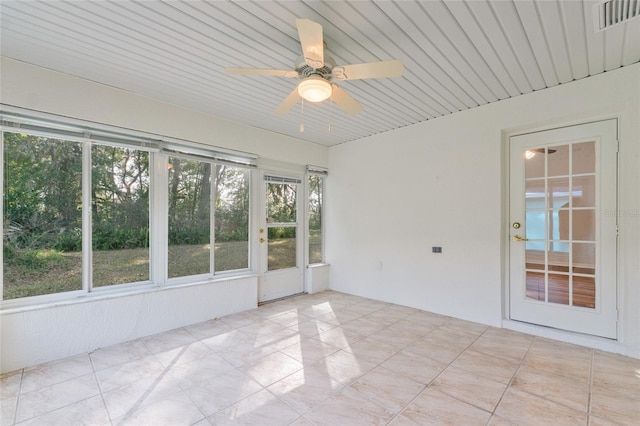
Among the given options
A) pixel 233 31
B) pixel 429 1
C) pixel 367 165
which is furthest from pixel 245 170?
pixel 429 1

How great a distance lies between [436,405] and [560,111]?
3.07 m

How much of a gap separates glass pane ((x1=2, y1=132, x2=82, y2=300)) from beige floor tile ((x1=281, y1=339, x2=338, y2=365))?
7.53ft

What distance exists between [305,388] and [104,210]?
2.75 meters

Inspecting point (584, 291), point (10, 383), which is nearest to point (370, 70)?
point (584, 291)

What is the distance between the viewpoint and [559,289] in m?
3.03

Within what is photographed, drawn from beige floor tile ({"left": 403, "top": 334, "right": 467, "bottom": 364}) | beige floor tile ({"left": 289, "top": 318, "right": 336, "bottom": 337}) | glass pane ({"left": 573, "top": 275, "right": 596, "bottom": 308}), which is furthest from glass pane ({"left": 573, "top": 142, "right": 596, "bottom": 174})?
beige floor tile ({"left": 289, "top": 318, "right": 336, "bottom": 337})

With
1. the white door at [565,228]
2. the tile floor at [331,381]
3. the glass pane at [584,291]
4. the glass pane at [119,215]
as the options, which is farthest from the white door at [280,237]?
the glass pane at [584,291]

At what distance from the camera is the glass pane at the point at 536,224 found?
316 centimetres

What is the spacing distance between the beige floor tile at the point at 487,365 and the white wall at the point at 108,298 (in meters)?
2.73

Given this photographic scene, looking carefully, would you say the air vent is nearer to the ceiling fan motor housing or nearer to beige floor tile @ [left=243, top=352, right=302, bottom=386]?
the ceiling fan motor housing

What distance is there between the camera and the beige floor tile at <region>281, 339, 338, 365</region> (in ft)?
8.49

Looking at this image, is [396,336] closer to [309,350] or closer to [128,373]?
[309,350]

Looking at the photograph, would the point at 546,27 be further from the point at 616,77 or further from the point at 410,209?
the point at 410,209

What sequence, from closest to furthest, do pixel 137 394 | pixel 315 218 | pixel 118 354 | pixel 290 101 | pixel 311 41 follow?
pixel 311 41 → pixel 137 394 → pixel 290 101 → pixel 118 354 → pixel 315 218
